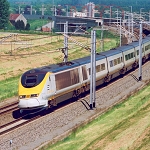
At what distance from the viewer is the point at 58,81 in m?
35.2

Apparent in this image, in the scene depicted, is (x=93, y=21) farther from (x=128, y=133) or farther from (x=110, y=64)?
(x=128, y=133)

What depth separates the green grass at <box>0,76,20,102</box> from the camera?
1667 inches

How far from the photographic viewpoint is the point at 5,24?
12788 centimetres

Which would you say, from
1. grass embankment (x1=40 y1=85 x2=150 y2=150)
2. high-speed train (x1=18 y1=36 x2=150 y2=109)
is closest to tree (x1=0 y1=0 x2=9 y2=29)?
high-speed train (x1=18 y1=36 x2=150 y2=109)

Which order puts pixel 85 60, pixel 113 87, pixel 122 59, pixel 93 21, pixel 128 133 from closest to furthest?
pixel 128 133, pixel 85 60, pixel 113 87, pixel 122 59, pixel 93 21

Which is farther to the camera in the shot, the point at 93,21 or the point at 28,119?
the point at 93,21

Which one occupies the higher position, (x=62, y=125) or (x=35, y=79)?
(x=35, y=79)

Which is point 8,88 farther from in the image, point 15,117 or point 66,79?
point 15,117

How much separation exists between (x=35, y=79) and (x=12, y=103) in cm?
694

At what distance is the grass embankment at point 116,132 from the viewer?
81.7 feet

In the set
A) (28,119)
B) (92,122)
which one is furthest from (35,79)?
(92,122)

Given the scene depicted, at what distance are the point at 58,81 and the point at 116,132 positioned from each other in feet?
30.3

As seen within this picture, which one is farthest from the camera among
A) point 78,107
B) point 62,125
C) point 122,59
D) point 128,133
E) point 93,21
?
point 93,21

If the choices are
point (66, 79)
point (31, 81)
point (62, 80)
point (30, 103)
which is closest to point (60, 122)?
point (30, 103)
